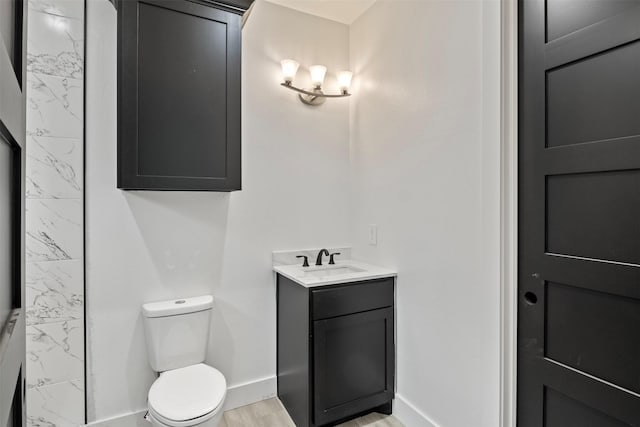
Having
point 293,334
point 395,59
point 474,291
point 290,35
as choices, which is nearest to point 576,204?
point 474,291

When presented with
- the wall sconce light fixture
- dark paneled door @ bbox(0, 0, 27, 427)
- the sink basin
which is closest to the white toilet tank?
the sink basin

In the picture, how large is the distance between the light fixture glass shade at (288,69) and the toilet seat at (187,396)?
1.89 meters

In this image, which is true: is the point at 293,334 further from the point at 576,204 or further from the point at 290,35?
the point at 290,35

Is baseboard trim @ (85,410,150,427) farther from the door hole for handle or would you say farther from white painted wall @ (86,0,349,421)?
the door hole for handle

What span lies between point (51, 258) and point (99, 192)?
1.36ft

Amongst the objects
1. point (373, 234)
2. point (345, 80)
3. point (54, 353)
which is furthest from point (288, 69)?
point (54, 353)

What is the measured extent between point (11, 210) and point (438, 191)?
1721 millimetres

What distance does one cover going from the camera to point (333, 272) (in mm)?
2387

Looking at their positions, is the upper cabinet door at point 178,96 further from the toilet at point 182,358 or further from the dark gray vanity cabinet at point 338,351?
the dark gray vanity cabinet at point 338,351

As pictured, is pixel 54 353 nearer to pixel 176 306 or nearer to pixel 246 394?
pixel 176 306

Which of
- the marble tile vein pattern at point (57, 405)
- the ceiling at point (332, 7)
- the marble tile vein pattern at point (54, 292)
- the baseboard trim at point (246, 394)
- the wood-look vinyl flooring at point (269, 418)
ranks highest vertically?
the ceiling at point (332, 7)

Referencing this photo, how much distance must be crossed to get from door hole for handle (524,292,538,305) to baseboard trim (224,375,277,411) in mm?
1706

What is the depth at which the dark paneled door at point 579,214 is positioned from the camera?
115 cm

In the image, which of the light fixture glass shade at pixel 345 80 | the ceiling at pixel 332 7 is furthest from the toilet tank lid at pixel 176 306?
the ceiling at pixel 332 7
